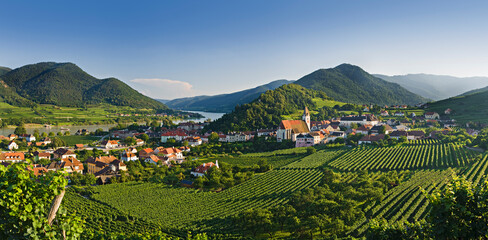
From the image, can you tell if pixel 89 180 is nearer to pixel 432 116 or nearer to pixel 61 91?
pixel 432 116

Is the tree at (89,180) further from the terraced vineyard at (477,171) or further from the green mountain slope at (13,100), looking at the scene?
the green mountain slope at (13,100)

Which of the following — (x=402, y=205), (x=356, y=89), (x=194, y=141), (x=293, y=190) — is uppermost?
(x=356, y=89)

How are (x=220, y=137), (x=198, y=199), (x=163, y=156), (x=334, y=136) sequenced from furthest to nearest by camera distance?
(x=220, y=137) < (x=334, y=136) < (x=163, y=156) < (x=198, y=199)

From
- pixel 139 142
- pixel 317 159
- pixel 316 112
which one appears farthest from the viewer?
pixel 316 112

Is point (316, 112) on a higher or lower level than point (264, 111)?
lower

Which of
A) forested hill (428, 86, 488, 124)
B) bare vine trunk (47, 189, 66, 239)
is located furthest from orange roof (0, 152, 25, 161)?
forested hill (428, 86, 488, 124)

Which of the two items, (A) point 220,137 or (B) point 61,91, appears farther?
(B) point 61,91

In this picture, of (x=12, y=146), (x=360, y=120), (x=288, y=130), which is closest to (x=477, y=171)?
(x=288, y=130)

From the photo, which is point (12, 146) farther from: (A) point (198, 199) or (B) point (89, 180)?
(A) point (198, 199)

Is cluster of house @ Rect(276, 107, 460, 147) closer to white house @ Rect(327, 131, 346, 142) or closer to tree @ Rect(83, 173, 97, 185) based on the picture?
white house @ Rect(327, 131, 346, 142)

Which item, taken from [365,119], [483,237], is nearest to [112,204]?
[483,237]
